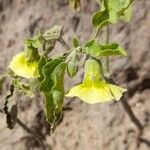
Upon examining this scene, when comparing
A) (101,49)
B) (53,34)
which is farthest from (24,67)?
(101,49)

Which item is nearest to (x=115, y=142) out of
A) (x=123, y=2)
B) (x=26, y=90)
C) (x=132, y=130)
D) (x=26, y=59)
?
(x=132, y=130)

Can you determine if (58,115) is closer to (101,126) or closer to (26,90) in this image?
(26,90)

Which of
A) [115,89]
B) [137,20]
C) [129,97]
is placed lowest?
[129,97]

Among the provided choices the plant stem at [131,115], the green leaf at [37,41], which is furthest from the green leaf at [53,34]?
the plant stem at [131,115]

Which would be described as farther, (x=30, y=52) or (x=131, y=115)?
(x=131, y=115)

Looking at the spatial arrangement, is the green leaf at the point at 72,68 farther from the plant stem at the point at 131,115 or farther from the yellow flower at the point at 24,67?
the plant stem at the point at 131,115

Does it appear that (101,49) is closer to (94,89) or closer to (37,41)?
(94,89)
